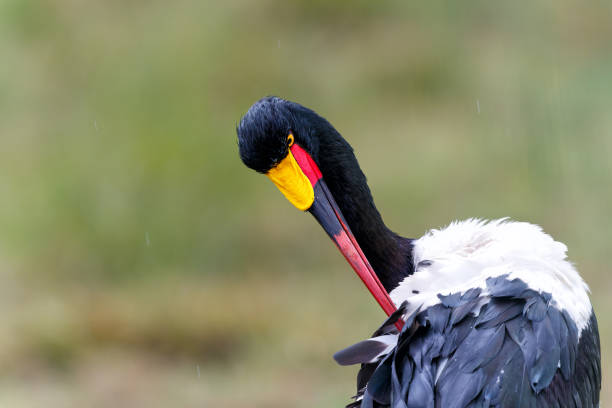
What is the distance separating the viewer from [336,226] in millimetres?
2650

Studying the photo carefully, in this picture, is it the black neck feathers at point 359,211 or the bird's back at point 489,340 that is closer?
the bird's back at point 489,340

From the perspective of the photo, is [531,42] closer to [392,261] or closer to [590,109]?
[590,109]

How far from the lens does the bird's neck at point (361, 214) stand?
273 cm

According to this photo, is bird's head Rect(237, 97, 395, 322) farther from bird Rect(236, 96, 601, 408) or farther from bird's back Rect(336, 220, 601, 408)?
bird's back Rect(336, 220, 601, 408)

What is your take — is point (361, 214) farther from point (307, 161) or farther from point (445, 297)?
point (445, 297)

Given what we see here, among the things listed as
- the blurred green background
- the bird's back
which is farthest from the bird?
the blurred green background

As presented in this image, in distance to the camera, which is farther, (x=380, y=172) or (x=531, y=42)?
(x=531, y=42)

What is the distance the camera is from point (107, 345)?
5848 millimetres

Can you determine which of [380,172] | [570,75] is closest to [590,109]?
[570,75]

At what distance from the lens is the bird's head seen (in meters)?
2.58

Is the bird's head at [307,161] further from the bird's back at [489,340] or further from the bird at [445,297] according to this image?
the bird's back at [489,340]

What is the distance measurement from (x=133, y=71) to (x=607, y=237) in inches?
150

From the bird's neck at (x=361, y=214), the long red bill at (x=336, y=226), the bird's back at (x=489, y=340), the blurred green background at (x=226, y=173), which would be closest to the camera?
the bird's back at (x=489, y=340)

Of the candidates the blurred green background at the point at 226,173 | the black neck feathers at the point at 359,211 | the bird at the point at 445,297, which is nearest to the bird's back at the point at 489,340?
the bird at the point at 445,297
